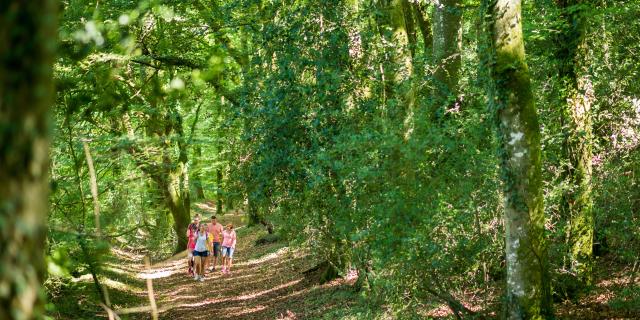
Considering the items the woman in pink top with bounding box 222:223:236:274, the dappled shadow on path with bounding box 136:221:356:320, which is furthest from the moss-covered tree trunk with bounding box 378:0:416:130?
the woman in pink top with bounding box 222:223:236:274

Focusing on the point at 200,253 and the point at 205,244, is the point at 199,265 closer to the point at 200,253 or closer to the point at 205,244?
the point at 200,253

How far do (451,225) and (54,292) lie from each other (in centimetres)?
761

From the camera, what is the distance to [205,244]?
2017 centimetres

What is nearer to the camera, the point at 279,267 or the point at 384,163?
the point at 384,163

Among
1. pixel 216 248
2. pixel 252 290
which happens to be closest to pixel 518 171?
pixel 252 290

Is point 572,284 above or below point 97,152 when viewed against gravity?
below

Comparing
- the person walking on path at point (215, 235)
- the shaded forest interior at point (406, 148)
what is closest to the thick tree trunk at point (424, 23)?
the shaded forest interior at point (406, 148)

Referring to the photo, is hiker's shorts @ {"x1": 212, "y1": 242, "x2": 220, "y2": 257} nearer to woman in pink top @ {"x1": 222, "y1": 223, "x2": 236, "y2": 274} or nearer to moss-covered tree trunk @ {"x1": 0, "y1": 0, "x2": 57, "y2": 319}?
woman in pink top @ {"x1": 222, "y1": 223, "x2": 236, "y2": 274}

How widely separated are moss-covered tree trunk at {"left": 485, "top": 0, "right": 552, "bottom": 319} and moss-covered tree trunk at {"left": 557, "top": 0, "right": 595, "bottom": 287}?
7.56 ft

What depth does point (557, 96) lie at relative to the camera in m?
10.4

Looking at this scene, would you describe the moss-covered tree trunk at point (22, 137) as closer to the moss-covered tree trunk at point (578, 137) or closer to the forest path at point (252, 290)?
the moss-covered tree trunk at point (578, 137)

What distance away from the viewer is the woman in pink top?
21.3m

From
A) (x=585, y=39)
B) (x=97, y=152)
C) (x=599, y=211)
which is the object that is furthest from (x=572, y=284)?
(x=97, y=152)

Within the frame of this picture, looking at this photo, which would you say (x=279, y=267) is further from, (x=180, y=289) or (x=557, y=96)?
(x=557, y=96)
